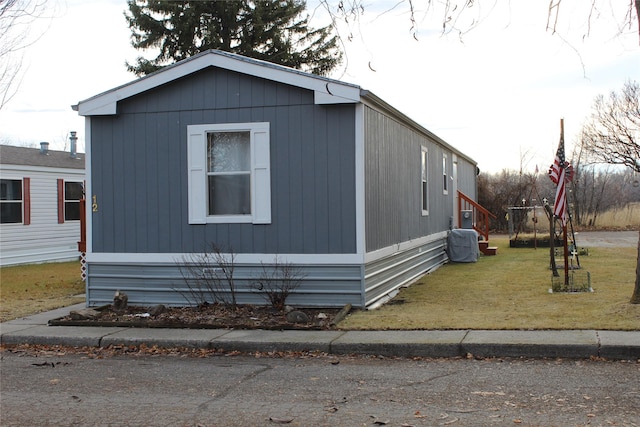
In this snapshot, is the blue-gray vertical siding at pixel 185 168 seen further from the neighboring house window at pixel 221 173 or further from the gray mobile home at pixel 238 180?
the neighboring house window at pixel 221 173

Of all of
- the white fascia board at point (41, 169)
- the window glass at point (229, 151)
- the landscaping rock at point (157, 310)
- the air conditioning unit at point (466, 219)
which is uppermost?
the white fascia board at point (41, 169)

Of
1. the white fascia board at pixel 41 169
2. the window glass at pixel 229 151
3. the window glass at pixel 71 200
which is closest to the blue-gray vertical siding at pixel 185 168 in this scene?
the window glass at pixel 229 151

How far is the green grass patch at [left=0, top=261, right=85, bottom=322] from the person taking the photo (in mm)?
11102

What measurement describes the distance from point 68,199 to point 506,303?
16073 millimetres

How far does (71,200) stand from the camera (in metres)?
22.0

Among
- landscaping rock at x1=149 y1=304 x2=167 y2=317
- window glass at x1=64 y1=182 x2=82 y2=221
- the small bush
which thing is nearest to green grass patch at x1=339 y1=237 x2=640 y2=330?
the small bush

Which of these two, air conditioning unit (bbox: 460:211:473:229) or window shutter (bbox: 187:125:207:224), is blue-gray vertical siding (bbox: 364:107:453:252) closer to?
window shutter (bbox: 187:125:207:224)

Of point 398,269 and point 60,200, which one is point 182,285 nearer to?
point 398,269

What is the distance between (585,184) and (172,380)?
34.3m

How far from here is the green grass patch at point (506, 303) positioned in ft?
27.4

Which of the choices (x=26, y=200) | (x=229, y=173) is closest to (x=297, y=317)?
(x=229, y=173)

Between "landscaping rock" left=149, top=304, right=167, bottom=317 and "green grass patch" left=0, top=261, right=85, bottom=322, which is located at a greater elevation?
"landscaping rock" left=149, top=304, right=167, bottom=317

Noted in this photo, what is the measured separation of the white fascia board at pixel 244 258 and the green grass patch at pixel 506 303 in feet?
2.63

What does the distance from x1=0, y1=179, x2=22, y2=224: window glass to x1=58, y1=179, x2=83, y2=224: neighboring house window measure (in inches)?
64.1
